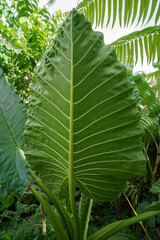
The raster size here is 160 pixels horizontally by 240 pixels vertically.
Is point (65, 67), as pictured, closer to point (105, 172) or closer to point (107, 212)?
point (105, 172)

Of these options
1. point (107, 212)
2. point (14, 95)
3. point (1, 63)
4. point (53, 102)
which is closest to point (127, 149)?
point (53, 102)

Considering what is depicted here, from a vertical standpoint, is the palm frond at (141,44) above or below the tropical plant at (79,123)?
above

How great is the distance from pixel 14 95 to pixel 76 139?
0.25 meters

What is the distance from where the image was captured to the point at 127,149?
434 mm

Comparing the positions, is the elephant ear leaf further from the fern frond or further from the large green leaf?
the fern frond

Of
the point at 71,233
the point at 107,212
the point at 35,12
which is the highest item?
the point at 35,12

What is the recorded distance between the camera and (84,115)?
448mm

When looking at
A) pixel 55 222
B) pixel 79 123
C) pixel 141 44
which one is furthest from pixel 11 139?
pixel 141 44

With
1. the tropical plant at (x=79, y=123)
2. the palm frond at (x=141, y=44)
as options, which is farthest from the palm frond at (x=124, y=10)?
the tropical plant at (x=79, y=123)

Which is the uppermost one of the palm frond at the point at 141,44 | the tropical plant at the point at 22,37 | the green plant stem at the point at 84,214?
the tropical plant at the point at 22,37

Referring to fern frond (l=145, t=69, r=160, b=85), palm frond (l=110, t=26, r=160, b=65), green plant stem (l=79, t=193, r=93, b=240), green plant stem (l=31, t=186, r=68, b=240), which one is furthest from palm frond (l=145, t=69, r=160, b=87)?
green plant stem (l=31, t=186, r=68, b=240)

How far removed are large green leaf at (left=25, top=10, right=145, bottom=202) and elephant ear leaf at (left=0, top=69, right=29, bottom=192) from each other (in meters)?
0.04

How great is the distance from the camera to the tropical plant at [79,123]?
409mm

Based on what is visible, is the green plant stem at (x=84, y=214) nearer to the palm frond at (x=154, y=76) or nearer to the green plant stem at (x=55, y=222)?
the green plant stem at (x=55, y=222)
